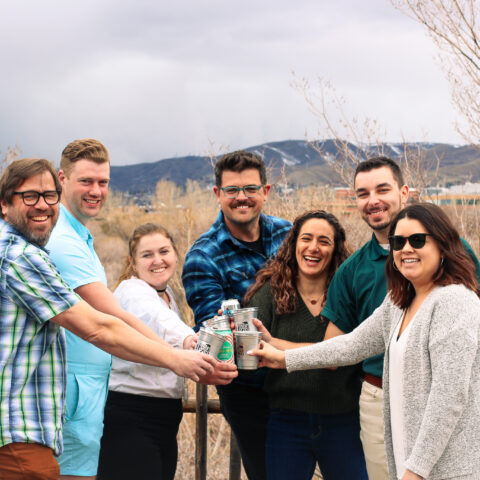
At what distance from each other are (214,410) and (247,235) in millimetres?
1310

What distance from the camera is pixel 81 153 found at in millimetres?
3455

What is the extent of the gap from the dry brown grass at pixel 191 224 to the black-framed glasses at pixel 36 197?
4649mm

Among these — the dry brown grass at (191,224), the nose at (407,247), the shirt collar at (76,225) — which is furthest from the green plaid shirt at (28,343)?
the dry brown grass at (191,224)

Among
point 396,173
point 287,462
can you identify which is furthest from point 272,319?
point 396,173

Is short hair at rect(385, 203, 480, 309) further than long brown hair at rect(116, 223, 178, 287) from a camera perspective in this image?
No

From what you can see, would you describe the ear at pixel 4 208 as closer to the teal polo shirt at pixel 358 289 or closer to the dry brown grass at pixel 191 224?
the teal polo shirt at pixel 358 289

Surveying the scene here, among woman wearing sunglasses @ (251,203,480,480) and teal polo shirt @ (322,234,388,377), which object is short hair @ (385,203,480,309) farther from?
teal polo shirt @ (322,234,388,377)

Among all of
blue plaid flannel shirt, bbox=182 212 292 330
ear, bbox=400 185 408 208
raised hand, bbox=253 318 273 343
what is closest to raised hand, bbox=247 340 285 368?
raised hand, bbox=253 318 273 343

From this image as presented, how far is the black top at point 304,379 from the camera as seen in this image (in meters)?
3.13

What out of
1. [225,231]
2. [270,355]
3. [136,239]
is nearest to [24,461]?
[270,355]

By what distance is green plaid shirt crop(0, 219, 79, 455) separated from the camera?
7.57ft

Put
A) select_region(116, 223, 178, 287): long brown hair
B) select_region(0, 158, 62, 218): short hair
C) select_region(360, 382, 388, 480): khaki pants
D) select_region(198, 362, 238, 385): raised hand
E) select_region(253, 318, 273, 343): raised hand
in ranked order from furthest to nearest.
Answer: select_region(116, 223, 178, 287): long brown hair < select_region(253, 318, 273, 343): raised hand < select_region(198, 362, 238, 385): raised hand < select_region(360, 382, 388, 480): khaki pants < select_region(0, 158, 62, 218): short hair

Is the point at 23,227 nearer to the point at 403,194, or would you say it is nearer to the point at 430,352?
the point at 430,352

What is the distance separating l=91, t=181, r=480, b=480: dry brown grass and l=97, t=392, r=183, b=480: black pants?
3363 millimetres
